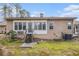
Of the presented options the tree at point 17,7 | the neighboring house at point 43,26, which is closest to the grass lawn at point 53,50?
the neighboring house at point 43,26

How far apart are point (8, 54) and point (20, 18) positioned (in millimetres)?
698

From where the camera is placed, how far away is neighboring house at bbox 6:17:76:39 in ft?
123

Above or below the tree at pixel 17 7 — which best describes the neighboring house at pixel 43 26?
below

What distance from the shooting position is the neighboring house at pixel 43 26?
3747 centimetres

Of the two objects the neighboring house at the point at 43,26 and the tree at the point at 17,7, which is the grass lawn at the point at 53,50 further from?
the tree at the point at 17,7

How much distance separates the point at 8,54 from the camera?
123 ft

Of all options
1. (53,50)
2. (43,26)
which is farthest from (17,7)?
(53,50)

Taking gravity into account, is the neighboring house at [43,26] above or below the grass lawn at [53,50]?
above

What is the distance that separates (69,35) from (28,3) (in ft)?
3.15

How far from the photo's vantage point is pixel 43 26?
3756 centimetres

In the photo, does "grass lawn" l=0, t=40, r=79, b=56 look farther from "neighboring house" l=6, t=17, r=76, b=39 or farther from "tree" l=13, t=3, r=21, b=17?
"tree" l=13, t=3, r=21, b=17

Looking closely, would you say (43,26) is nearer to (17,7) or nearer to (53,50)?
(53,50)

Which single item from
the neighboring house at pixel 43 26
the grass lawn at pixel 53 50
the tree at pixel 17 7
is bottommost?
the grass lawn at pixel 53 50

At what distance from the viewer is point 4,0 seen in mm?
37438
